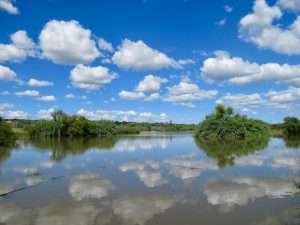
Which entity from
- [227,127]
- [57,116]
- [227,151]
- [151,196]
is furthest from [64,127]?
[151,196]

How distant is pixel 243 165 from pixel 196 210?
11556 mm

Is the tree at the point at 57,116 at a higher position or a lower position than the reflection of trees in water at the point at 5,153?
higher

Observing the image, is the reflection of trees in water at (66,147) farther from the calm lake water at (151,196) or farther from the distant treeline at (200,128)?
the calm lake water at (151,196)

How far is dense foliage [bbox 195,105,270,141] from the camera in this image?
57875 millimetres

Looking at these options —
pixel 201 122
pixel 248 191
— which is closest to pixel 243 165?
pixel 248 191

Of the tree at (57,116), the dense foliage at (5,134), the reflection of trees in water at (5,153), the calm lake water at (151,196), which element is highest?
the tree at (57,116)

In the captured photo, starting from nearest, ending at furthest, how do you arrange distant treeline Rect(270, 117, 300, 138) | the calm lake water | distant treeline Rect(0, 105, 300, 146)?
the calm lake water → distant treeline Rect(0, 105, 300, 146) → distant treeline Rect(270, 117, 300, 138)

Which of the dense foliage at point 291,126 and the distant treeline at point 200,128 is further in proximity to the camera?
the dense foliage at point 291,126

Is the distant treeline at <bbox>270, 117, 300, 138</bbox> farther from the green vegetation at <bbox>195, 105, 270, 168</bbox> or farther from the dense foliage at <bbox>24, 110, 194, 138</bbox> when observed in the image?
the dense foliage at <bbox>24, 110, 194, 138</bbox>

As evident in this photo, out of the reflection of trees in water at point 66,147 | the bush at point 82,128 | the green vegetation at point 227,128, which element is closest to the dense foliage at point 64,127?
the bush at point 82,128

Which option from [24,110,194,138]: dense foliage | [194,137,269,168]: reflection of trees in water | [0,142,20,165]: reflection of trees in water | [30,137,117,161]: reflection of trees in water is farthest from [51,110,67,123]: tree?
[194,137,269,168]: reflection of trees in water

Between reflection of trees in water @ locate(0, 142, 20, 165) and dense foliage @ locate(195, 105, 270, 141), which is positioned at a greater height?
dense foliage @ locate(195, 105, 270, 141)

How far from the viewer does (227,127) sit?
5784 centimetres

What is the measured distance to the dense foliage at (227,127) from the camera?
190 feet
